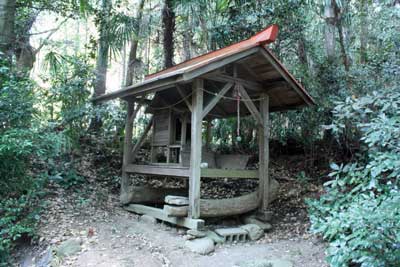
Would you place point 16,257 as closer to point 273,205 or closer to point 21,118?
point 21,118

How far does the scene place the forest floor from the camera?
4672 millimetres

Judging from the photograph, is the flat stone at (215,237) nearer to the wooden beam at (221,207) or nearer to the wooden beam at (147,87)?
the wooden beam at (221,207)

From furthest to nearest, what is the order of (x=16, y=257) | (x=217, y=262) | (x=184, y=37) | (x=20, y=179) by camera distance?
1. (x=184, y=37)
2. (x=20, y=179)
3. (x=16, y=257)
4. (x=217, y=262)

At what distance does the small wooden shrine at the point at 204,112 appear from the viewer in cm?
563

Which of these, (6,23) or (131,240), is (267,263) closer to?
(131,240)

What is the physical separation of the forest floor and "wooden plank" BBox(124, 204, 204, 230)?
0.53 feet

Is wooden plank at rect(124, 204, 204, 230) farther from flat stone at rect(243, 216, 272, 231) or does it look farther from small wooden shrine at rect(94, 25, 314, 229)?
flat stone at rect(243, 216, 272, 231)

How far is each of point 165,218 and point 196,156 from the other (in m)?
1.46

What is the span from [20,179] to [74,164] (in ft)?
8.39

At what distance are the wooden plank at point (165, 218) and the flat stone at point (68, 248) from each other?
1.68 meters

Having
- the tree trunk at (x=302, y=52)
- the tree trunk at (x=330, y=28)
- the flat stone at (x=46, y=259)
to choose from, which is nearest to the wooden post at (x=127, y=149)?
the flat stone at (x=46, y=259)

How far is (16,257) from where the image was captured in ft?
17.5

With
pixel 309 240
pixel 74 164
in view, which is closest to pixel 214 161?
pixel 309 240

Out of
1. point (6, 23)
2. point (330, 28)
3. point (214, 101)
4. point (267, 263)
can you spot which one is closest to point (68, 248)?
point (267, 263)
